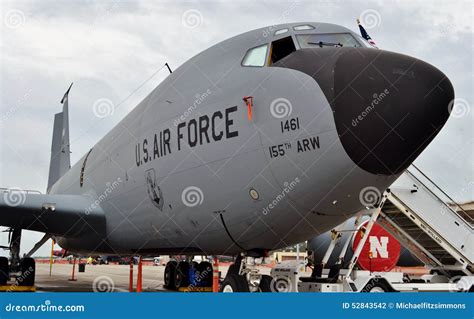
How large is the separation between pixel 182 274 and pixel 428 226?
9.91m

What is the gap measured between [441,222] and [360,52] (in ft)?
21.2

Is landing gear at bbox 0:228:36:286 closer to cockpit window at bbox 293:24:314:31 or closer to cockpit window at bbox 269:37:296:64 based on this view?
cockpit window at bbox 269:37:296:64

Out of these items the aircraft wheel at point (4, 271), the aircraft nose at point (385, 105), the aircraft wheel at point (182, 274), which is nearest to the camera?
the aircraft nose at point (385, 105)

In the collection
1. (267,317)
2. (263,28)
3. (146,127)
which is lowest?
(267,317)

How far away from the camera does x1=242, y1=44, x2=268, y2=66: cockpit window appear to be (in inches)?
362

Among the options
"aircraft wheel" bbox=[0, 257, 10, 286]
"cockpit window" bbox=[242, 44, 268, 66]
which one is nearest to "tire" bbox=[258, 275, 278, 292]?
"cockpit window" bbox=[242, 44, 268, 66]

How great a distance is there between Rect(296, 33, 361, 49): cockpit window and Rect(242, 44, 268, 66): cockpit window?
0.61 m

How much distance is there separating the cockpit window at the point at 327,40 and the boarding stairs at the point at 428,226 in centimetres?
417

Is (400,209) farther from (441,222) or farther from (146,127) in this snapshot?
(146,127)

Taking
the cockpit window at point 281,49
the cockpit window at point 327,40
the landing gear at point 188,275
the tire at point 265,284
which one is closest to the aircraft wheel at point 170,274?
the landing gear at point 188,275

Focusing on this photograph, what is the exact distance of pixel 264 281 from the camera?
9305 mm

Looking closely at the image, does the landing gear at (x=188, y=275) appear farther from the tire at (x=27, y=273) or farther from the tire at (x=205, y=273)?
the tire at (x=27, y=273)

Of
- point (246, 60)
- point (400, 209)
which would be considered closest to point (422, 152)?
point (246, 60)

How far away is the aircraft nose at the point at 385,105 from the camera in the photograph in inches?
291
